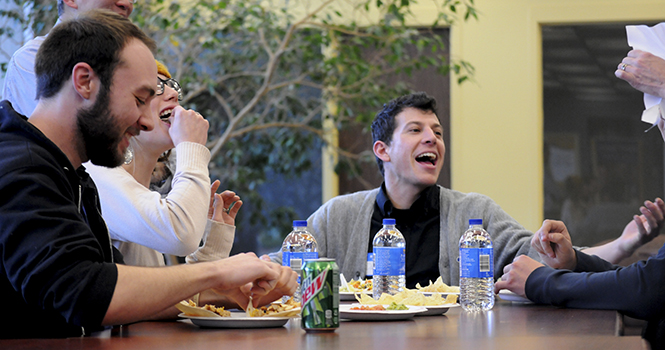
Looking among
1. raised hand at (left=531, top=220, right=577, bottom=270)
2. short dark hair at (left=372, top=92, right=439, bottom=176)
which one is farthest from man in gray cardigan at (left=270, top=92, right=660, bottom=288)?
raised hand at (left=531, top=220, right=577, bottom=270)

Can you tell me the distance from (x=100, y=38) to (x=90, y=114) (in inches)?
5.6

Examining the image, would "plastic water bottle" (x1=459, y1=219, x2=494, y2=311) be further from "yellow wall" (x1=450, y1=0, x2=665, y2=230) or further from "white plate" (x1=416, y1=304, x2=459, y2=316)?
"yellow wall" (x1=450, y1=0, x2=665, y2=230)

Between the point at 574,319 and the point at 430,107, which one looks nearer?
the point at 574,319

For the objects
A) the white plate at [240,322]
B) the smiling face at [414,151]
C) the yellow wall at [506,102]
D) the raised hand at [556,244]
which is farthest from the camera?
the yellow wall at [506,102]

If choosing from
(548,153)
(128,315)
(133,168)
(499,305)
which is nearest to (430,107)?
(499,305)

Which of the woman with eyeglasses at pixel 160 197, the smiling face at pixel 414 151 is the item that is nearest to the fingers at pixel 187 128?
the woman with eyeglasses at pixel 160 197

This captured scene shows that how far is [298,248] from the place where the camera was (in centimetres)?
227

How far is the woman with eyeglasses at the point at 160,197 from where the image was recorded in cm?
154

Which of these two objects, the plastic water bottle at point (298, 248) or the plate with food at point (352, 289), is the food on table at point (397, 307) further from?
the plate with food at point (352, 289)

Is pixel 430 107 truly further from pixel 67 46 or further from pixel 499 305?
pixel 67 46

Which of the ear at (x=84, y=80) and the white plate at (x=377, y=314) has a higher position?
the ear at (x=84, y=80)

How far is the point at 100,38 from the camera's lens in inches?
49.9

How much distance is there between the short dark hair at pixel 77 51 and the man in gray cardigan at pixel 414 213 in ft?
3.65

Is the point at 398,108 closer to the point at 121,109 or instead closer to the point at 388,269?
the point at 388,269
